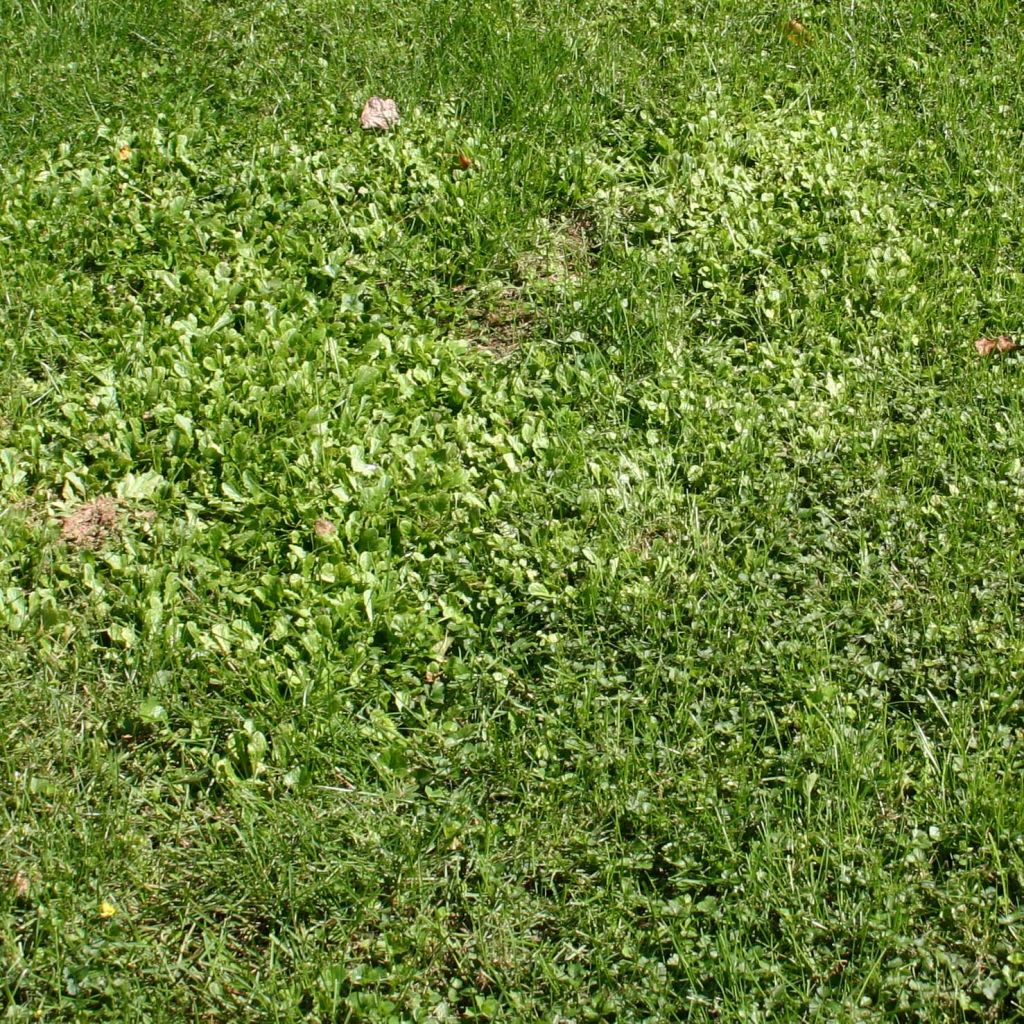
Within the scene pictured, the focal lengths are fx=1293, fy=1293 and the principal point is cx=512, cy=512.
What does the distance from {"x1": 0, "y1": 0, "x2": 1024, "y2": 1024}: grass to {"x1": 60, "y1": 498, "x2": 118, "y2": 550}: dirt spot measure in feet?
0.05

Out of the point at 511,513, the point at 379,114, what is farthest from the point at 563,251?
the point at 511,513

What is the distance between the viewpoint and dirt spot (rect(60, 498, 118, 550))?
12.1 feet

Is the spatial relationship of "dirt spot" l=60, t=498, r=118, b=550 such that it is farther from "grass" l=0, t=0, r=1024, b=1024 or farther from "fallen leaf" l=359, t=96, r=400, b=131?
"fallen leaf" l=359, t=96, r=400, b=131

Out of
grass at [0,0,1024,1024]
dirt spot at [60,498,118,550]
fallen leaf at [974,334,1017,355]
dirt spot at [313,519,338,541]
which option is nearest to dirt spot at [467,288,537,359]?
grass at [0,0,1024,1024]

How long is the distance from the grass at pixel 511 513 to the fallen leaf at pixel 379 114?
0.05 meters

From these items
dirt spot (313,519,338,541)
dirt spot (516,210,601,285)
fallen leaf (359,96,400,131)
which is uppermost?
fallen leaf (359,96,400,131)

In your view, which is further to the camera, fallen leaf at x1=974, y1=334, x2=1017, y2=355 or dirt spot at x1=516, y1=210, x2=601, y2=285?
dirt spot at x1=516, y1=210, x2=601, y2=285

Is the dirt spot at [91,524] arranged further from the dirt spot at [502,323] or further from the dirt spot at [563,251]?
the dirt spot at [563,251]

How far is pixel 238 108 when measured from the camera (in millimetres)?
4953

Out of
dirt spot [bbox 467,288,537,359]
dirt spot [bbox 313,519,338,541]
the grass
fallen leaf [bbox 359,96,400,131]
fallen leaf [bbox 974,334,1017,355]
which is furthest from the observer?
fallen leaf [bbox 359,96,400,131]

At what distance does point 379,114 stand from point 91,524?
2.11 meters

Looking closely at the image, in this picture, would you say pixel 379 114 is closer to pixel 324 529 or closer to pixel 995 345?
pixel 324 529

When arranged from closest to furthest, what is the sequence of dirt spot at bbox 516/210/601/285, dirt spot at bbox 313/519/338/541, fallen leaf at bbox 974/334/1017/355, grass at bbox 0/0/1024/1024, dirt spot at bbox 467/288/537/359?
1. grass at bbox 0/0/1024/1024
2. dirt spot at bbox 313/519/338/541
3. fallen leaf at bbox 974/334/1017/355
4. dirt spot at bbox 467/288/537/359
5. dirt spot at bbox 516/210/601/285

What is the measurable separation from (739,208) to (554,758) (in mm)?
2311
